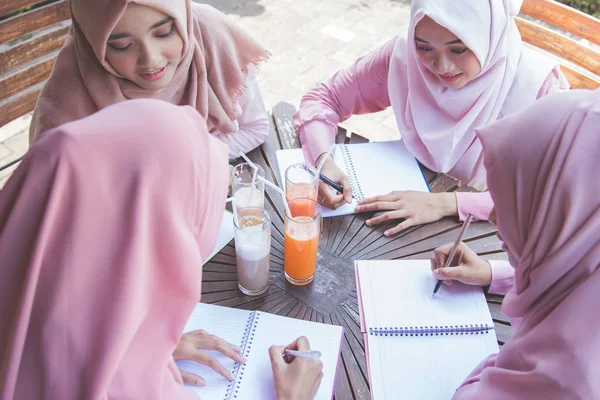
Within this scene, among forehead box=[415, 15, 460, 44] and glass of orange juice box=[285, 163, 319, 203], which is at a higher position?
forehead box=[415, 15, 460, 44]

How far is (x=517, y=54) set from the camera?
1563mm

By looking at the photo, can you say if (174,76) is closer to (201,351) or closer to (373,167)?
(373,167)

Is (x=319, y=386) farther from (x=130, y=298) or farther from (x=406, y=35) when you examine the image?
(x=406, y=35)

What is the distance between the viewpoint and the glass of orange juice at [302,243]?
1140 mm

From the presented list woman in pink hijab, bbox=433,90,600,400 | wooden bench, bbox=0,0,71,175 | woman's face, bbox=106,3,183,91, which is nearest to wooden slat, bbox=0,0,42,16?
wooden bench, bbox=0,0,71,175

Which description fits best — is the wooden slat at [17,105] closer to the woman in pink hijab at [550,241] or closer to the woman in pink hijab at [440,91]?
the woman in pink hijab at [440,91]

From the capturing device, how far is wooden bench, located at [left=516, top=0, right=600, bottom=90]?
2.04 m

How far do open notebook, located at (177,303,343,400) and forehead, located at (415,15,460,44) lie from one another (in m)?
0.85

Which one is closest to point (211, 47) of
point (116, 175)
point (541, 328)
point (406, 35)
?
point (406, 35)

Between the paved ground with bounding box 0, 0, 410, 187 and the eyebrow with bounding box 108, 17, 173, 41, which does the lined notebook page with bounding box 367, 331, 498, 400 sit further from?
the paved ground with bounding box 0, 0, 410, 187

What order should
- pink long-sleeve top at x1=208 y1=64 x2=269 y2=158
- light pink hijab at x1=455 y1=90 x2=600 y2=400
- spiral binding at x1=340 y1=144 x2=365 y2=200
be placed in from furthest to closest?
pink long-sleeve top at x1=208 y1=64 x2=269 y2=158, spiral binding at x1=340 y1=144 x2=365 y2=200, light pink hijab at x1=455 y1=90 x2=600 y2=400

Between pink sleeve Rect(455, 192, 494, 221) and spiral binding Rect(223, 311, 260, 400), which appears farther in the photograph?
pink sleeve Rect(455, 192, 494, 221)

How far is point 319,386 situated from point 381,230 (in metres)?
0.49

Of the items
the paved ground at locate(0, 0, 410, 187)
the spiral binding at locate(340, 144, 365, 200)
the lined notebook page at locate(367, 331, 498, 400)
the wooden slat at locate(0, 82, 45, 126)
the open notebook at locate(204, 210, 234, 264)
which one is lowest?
the paved ground at locate(0, 0, 410, 187)
